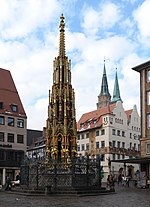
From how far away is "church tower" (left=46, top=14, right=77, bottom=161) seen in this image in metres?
31.3

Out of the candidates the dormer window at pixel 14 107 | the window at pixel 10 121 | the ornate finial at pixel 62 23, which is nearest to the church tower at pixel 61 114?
the ornate finial at pixel 62 23

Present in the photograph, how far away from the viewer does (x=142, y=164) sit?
168ft

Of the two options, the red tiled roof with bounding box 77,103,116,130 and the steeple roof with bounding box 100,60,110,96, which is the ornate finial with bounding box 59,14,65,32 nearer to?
the red tiled roof with bounding box 77,103,116,130

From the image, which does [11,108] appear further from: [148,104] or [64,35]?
[64,35]

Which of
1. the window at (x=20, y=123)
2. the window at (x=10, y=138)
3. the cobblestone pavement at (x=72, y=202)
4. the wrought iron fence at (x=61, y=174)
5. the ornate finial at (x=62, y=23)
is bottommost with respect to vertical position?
the cobblestone pavement at (x=72, y=202)

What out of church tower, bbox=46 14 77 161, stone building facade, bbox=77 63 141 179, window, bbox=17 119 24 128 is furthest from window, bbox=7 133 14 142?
church tower, bbox=46 14 77 161

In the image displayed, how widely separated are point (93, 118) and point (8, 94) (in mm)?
21733

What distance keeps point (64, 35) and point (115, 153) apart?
1772 inches

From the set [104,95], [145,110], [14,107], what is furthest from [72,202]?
[104,95]

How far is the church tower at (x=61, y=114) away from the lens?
31.3 meters

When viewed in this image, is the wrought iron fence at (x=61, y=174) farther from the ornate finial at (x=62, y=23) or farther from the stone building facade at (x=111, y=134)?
Result: the stone building facade at (x=111, y=134)

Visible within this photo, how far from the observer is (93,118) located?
268 feet

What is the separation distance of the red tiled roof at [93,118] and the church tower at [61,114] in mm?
45167

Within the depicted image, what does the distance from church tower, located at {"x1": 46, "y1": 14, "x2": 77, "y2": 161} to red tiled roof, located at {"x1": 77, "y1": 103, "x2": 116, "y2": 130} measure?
148ft
